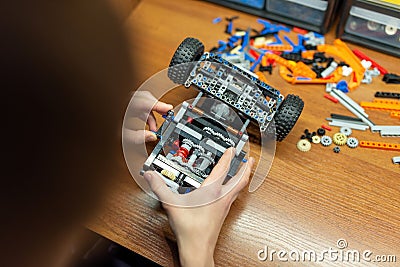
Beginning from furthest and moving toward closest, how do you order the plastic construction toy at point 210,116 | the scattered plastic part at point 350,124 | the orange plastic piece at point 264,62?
the orange plastic piece at point 264,62 < the scattered plastic part at point 350,124 < the plastic construction toy at point 210,116

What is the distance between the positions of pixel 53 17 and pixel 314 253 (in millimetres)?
768

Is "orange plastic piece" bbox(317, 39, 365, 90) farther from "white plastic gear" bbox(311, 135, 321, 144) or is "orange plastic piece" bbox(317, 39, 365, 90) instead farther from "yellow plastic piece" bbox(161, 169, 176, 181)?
"yellow plastic piece" bbox(161, 169, 176, 181)

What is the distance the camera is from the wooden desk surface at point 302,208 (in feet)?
2.95

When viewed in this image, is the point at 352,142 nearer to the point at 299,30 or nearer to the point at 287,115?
the point at 287,115

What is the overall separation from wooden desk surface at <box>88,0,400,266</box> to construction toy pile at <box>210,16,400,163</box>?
0.02 meters

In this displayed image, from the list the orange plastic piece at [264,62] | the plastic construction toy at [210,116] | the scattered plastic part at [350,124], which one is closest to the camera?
the plastic construction toy at [210,116]

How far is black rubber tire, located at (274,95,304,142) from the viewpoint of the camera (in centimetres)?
95

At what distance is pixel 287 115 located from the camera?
95 cm

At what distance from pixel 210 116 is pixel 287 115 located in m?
0.17

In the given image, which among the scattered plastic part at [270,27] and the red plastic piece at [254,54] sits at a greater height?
the scattered plastic part at [270,27]

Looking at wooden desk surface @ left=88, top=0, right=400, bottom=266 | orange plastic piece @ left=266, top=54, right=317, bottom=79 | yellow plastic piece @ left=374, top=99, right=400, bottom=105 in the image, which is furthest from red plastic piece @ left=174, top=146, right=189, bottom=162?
yellow plastic piece @ left=374, top=99, right=400, bottom=105

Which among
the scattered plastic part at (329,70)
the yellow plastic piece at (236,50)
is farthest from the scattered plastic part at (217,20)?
the scattered plastic part at (329,70)

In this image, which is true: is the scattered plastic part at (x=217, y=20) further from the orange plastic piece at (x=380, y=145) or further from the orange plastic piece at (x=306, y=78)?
the orange plastic piece at (x=380, y=145)

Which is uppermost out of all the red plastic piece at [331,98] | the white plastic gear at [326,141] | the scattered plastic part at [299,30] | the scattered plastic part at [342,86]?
the scattered plastic part at [299,30]
